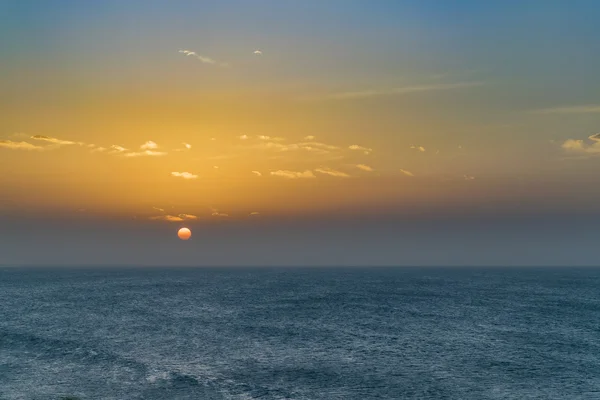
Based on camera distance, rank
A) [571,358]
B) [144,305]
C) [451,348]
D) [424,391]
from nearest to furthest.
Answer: [424,391], [571,358], [451,348], [144,305]

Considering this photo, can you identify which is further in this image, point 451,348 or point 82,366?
point 451,348

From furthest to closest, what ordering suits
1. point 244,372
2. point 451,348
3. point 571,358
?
point 451,348 → point 571,358 → point 244,372

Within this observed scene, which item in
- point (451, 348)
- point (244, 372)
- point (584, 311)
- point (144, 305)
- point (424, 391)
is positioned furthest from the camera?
point (144, 305)

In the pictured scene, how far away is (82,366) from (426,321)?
285ft

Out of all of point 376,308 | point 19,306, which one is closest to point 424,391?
point 376,308

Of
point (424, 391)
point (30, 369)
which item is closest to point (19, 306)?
point (30, 369)

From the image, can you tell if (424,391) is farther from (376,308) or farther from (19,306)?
(19,306)

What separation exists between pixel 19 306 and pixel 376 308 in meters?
121

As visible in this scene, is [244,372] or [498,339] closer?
[244,372]

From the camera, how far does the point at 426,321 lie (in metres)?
130

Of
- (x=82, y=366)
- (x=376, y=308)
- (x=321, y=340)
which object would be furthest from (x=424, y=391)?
(x=376, y=308)

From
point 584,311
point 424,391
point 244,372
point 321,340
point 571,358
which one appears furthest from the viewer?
point 584,311

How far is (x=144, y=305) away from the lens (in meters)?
169

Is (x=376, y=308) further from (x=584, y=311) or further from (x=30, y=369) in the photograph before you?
(x=30, y=369)
